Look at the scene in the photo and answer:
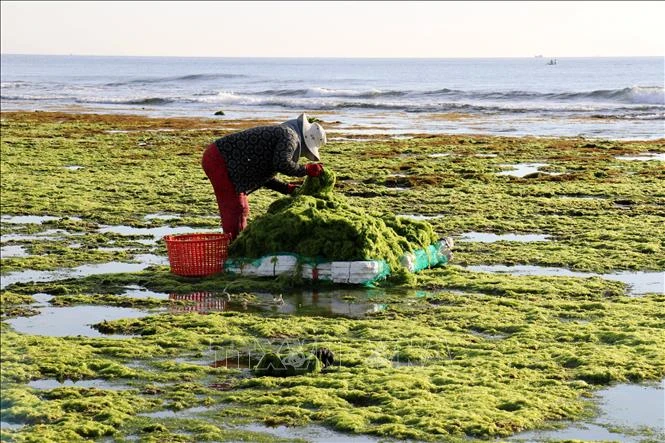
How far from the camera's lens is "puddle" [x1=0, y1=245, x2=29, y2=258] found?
39.0 ft

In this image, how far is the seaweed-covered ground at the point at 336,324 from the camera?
21.6 feet

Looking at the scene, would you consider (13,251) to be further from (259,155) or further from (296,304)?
(296,304)

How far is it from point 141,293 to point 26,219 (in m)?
4.98

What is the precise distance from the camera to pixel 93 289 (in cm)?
1041

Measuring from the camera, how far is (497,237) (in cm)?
1394

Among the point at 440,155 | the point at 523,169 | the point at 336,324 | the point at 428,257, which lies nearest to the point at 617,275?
the point at 428,257

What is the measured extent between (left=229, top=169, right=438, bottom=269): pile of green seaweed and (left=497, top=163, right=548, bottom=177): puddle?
9.88 meters

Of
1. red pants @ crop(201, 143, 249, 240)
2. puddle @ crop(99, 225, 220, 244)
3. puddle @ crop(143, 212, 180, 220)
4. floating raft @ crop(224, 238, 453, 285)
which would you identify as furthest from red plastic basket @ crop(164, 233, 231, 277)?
puddle @ crop(143, 212, 180, 220)

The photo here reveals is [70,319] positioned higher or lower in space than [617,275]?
lower

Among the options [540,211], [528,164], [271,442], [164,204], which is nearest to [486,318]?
[271,442]

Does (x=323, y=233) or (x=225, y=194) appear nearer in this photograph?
(x=323, y=233)

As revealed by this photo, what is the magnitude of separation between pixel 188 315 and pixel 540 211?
8.15 metres

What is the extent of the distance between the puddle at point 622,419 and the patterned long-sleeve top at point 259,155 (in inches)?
196

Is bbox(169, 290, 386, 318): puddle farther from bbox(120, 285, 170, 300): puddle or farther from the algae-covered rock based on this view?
the algae-covered rock
